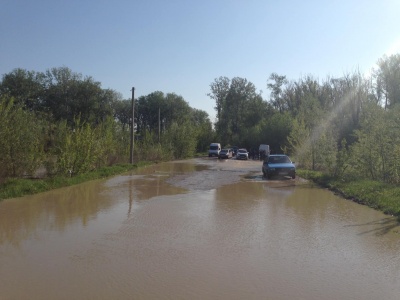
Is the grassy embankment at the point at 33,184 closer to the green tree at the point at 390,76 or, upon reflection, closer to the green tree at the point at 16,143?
the green tree at the point at 16,143

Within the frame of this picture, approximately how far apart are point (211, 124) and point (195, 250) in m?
83.2

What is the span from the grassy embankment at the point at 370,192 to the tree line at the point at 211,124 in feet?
4.92

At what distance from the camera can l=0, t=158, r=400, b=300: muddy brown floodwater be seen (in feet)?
19.2

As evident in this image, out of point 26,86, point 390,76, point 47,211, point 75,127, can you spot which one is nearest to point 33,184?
point 47,211

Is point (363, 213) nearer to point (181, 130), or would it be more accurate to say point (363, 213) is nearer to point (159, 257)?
point (159, 257)

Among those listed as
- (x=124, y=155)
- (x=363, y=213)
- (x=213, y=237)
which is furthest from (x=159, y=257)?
(x=124, y=155)

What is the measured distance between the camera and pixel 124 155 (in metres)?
36.3

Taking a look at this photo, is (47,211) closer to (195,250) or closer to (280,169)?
(195,250)

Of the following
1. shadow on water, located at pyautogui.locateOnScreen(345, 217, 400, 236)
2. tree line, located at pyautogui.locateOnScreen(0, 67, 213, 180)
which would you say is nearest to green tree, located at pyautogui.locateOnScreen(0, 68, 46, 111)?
tree line, located at pyautogui.locateOnScreen(0, 67, 213, 180)

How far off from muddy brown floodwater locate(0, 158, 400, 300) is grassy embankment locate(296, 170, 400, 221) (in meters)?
0.53

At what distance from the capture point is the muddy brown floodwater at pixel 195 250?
584 centimetres

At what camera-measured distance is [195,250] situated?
26.1ft

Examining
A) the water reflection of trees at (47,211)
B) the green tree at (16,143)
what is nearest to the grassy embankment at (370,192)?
the water reflection of trees at (47,211)

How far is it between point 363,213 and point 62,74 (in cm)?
5845
